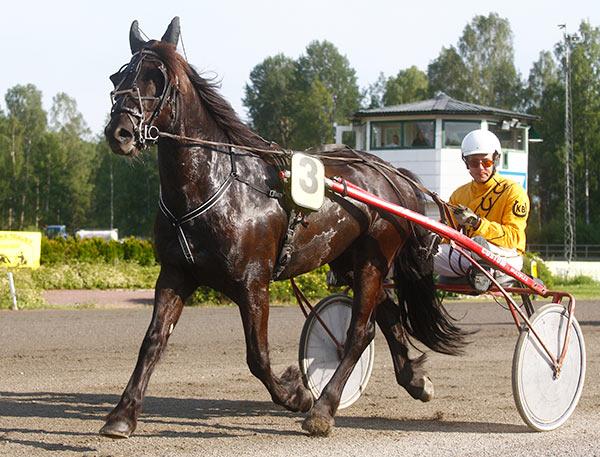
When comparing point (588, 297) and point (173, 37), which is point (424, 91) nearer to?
point (588, 297)

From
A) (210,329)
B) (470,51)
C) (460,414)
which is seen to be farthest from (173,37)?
(470,51)

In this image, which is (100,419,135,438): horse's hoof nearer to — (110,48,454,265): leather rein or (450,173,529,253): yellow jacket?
(110,48,454,265): leather rein

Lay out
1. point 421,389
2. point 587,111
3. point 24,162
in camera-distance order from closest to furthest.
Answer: point 421,389 → point 587,111 → point 24,162

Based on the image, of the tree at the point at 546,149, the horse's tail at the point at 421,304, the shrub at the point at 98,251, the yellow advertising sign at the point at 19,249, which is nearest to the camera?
the horse's tail at the point at 421,304

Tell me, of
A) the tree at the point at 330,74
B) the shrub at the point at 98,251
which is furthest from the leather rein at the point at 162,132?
the tree at the point at 330,74

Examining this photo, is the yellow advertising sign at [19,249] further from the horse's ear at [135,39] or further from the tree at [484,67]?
the tree at [484,67]

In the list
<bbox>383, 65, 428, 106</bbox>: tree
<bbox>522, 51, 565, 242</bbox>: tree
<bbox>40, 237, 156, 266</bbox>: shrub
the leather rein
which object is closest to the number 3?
the leather rein

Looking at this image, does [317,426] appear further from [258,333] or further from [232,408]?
[232,408]

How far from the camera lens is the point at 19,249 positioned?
2020 cm

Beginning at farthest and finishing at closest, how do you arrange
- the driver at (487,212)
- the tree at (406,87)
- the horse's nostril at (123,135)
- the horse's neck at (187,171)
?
the tree at (406,87) → the driver at (487,212) → the horse's neck at (187,171) → the horse's nostril at (123,135)

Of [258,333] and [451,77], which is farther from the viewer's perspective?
[451,77]

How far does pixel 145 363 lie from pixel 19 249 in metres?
16.0

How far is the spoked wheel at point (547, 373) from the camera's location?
5355 mm

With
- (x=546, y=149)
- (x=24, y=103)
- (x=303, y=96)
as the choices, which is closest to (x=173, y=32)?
(x=546, y=149)
